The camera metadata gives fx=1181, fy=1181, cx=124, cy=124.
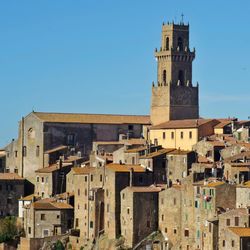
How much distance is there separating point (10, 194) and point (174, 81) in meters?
19.3

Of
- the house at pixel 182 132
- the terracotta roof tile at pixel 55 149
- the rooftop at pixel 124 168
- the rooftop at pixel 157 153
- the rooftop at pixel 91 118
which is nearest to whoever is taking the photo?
the rooftop at pixel 124 168

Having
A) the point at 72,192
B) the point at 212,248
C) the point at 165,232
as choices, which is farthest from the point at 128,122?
the point at 212,248

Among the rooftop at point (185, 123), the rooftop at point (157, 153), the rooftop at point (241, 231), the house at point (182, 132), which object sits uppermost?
the rooftop at point (185, 123)

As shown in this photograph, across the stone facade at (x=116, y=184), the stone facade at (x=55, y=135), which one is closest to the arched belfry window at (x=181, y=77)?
the stone facade at (x=55, y=135)

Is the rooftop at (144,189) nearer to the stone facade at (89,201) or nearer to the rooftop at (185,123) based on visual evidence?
the stone facade at (89,201)

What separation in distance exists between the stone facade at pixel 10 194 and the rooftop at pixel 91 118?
22.0 ft

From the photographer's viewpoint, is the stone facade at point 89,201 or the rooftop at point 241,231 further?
the stone facade at point 89,201

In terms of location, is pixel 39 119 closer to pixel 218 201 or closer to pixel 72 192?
pixel 72 192

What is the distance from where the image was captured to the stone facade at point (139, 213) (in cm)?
8169

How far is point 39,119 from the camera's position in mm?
104125

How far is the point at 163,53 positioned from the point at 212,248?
119ft

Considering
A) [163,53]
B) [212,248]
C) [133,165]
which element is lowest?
[212,248]

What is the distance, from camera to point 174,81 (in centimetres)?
10806

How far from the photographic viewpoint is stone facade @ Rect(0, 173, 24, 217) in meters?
98.8
